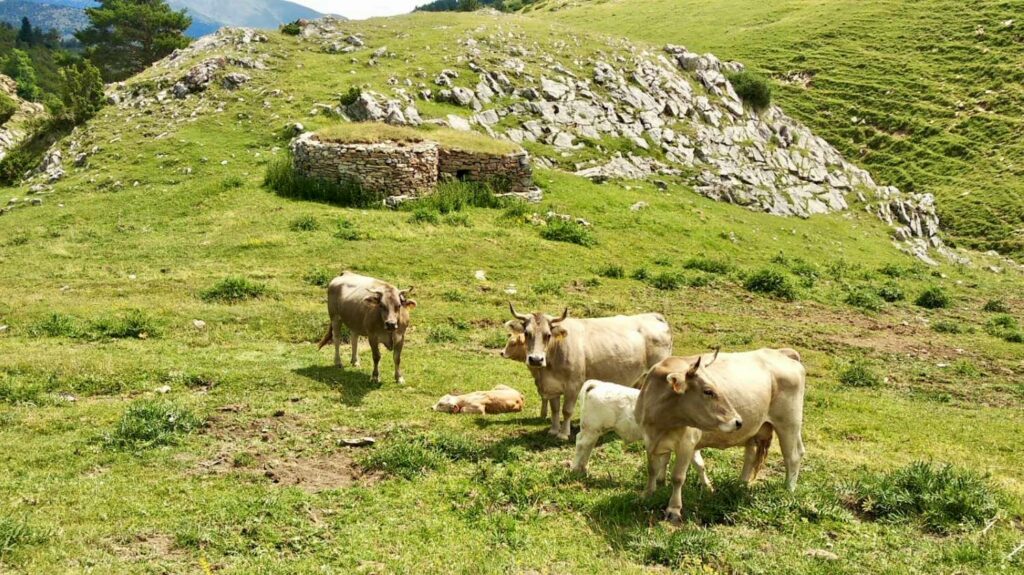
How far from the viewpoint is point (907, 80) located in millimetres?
56719

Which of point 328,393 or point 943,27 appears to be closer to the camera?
point 328,393

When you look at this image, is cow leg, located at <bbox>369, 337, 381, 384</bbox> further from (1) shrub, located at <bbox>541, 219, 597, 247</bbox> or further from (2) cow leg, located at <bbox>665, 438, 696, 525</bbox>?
Result: (1) shrub, located at <bbox>541, 219, 597, 247</bbox>

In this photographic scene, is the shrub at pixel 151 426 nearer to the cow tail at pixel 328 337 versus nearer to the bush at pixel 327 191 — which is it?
the cow tail at pixel 328 337

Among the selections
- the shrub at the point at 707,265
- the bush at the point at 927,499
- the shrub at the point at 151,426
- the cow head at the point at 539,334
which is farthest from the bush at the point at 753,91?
the shrub at the point at 151,426

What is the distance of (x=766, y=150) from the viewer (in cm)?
4453

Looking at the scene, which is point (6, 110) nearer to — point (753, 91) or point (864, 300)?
point (753, 91)

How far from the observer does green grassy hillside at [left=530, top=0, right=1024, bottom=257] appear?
45062 millimetres

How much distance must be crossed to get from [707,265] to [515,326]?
16.2 metres

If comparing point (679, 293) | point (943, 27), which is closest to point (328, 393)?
point (679, 293)

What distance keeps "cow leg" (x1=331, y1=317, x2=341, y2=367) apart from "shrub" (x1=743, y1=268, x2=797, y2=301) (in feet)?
51.8

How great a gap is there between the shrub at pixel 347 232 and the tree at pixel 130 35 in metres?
43.2

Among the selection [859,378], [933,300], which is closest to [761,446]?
[859,378]

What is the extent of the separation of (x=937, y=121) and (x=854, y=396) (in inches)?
1914

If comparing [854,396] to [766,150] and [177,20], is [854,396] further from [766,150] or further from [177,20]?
[177,20]
